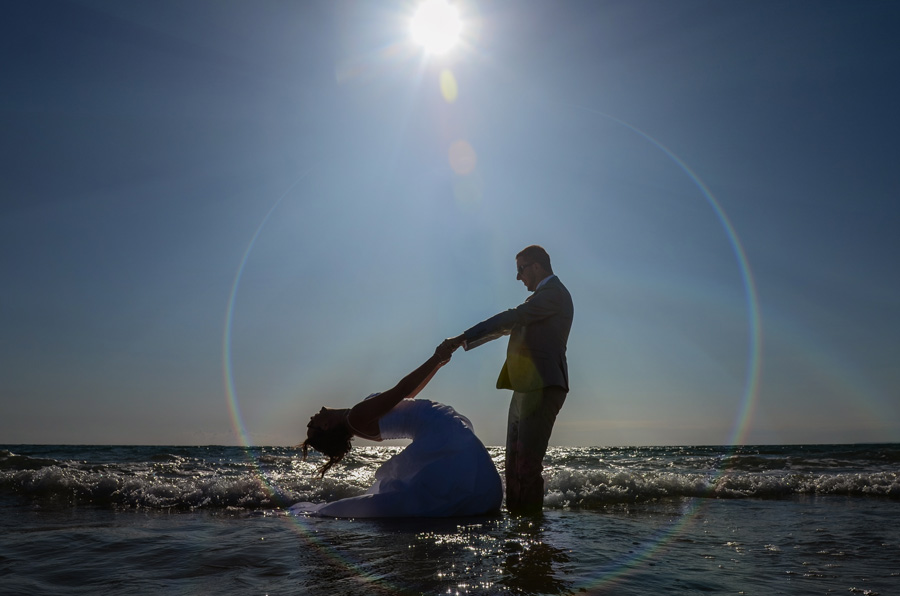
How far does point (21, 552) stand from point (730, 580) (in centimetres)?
490

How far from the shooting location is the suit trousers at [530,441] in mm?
5715

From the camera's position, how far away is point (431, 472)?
5.12m

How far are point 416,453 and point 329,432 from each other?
0.86 m

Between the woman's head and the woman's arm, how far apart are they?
0.13 metres

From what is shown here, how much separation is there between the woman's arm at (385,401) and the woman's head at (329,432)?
127 mm

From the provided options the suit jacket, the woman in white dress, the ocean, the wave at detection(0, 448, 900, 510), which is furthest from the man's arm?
the wave at detection(0, 448, 900, 510)

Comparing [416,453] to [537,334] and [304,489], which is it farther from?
[304,489]

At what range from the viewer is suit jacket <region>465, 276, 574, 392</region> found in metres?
5.65

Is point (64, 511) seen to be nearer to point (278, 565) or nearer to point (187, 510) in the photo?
point (187, 510)

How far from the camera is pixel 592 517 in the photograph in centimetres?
605

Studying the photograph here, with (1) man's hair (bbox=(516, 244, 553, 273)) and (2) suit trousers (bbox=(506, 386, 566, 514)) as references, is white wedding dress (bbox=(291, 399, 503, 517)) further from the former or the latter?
(1) man's hair (bbox=(516, 244, 553, 273))

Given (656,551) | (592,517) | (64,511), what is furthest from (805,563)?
(64,511)

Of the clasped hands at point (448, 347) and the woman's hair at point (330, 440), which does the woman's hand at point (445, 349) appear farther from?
the woman's hair at point (330, 440)

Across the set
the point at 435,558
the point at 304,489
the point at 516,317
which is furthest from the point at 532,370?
the point at 304,489
